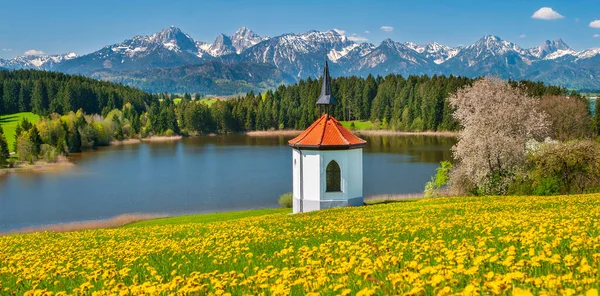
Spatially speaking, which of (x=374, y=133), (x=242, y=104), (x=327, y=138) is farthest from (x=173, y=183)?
(x=242, y=104)

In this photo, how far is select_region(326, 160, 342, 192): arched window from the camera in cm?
3266

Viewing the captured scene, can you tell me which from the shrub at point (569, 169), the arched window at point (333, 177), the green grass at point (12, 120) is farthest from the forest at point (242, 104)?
the arched window at point (333, 177)

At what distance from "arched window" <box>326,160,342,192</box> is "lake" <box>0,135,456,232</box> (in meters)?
15.8

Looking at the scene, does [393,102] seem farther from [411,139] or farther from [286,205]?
[286,205]

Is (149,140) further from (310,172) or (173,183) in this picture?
(310,172)

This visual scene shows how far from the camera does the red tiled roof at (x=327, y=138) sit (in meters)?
32.1

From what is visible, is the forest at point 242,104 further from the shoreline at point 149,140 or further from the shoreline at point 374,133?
the shoreline at point 149,140

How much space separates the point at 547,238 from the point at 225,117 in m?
→ 163

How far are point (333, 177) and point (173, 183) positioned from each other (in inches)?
1474

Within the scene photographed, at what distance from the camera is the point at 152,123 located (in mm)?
157000

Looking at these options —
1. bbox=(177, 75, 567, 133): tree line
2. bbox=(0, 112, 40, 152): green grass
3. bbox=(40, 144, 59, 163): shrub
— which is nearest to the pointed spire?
bbox=(40, 144, 59, 163): shrub

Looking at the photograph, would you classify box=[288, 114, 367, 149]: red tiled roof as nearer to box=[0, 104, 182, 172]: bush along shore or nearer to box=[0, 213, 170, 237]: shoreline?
box=[0, 213, 170, 237]: shoreline

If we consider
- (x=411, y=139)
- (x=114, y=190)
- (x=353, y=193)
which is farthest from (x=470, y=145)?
(x=411, y=139)

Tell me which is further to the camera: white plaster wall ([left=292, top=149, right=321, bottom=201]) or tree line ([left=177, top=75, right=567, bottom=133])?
tree line ([left=177, top=75, right=567, bottom=133])
